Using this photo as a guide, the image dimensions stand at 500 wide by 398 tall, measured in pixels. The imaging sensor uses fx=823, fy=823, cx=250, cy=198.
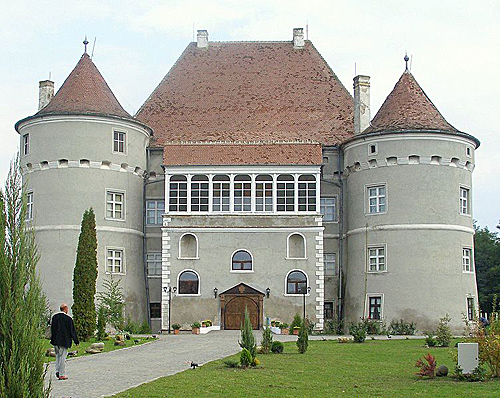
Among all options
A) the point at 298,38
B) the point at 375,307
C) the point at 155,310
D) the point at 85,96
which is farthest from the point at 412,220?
the point at 85,96

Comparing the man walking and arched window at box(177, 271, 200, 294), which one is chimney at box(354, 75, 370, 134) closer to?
arched window at box(177, 271, 200, 294)

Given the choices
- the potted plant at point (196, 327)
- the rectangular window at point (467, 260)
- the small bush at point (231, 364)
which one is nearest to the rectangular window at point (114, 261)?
the potted plant at point (196, 327)

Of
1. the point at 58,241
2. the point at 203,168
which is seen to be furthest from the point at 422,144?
the point at 58,241

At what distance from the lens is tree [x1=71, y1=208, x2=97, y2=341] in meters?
33.4

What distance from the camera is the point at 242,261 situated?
43531 millimetres

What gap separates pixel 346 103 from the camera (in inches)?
1944

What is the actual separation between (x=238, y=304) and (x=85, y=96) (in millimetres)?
13950

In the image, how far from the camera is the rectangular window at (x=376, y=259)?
43219mm

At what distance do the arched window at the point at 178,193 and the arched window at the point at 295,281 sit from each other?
6667 mm

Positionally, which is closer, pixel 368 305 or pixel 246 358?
pixel 246 358

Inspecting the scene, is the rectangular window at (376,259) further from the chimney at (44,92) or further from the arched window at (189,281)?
the chimney at (44,92)

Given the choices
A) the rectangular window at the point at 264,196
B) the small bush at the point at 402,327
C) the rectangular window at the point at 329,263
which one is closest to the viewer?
the small bush at the point at 402,327

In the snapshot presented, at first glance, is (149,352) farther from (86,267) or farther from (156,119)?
(156,119)

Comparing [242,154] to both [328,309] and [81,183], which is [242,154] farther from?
[328,309]
